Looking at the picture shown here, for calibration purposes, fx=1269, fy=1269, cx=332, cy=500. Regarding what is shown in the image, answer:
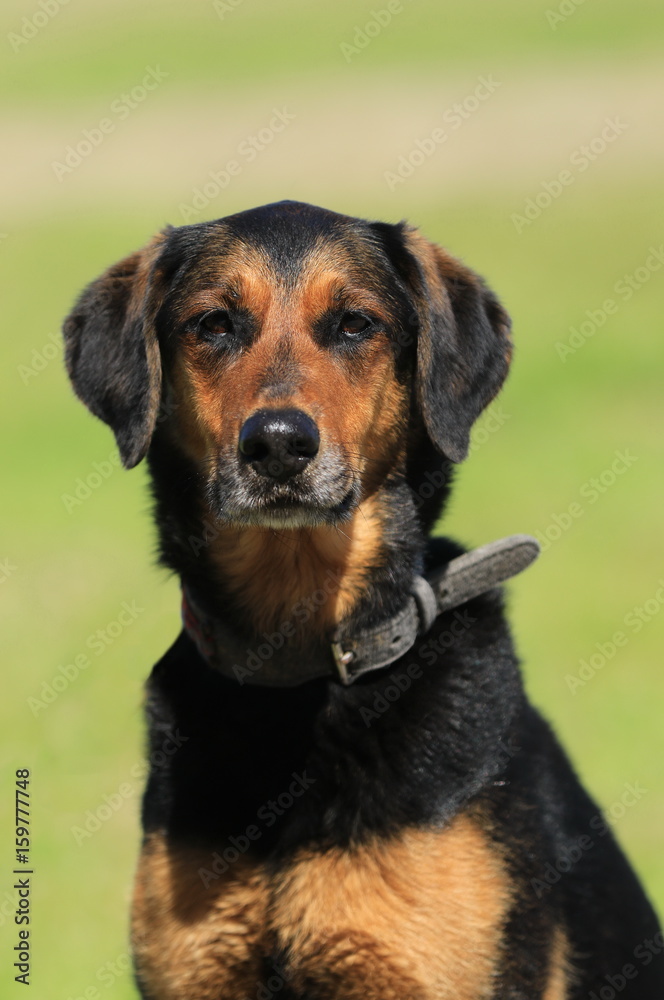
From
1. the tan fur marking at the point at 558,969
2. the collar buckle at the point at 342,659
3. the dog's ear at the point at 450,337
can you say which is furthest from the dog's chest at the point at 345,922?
the dog's ear at the point at 450,337

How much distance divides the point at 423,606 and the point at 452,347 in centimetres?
89

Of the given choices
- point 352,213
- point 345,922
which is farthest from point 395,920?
point 352,213

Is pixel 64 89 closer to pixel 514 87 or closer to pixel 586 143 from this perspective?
pixel 514 87

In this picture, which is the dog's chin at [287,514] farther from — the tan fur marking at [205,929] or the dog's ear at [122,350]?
the tan fur marking at [205,929]

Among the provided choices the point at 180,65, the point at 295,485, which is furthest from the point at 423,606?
the point at 180,65

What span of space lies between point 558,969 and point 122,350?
2413mm

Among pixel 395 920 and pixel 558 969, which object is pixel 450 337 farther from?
pixel 558 969

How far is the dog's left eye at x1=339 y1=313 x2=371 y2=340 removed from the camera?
4.15 m

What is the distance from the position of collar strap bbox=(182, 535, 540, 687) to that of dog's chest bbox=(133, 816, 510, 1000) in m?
0.54

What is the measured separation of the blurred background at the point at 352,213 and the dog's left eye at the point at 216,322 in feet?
2.08

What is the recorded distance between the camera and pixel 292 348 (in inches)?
157

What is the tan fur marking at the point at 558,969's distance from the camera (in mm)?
3822

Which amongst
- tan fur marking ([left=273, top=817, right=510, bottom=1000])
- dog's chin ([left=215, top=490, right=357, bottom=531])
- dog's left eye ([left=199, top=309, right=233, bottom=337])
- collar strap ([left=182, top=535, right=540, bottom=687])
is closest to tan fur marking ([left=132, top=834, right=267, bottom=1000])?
tan fur marking ([left=273, top=817, right=510, bottom=1000])

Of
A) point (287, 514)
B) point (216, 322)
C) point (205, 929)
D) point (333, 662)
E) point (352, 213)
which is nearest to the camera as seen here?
point (205, 929)
